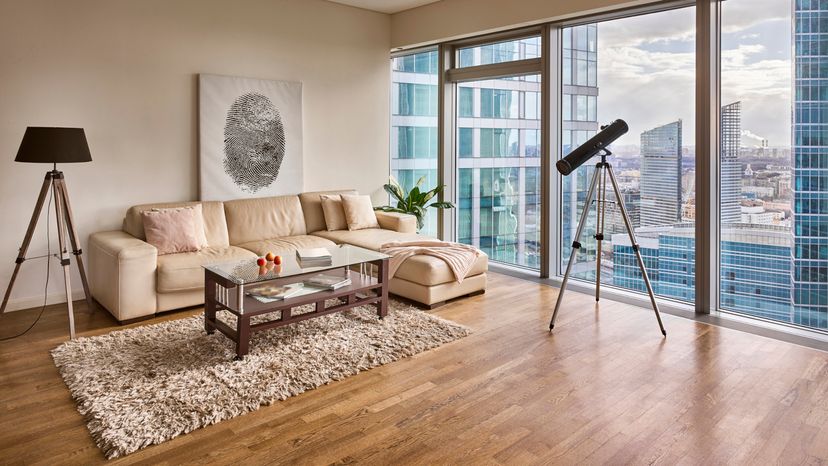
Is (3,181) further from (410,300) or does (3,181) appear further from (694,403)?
(694,403)

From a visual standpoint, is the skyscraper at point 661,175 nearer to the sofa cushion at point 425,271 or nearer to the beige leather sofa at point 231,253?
the beige leather sofa at point 231,253

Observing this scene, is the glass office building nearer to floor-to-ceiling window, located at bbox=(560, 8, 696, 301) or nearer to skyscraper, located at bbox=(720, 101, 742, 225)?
floor-to-ceiling window, located at bbox=(560, 8, 696, 301)

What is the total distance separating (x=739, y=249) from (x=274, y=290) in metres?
3.37

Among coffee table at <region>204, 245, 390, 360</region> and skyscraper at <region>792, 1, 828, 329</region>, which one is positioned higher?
skyscraper at <region>792, 1, 828, 329</region>

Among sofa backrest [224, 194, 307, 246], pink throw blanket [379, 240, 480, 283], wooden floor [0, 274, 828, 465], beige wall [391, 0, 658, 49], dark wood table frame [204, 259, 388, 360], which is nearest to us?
wooden floor [0, 274, 828, 465]

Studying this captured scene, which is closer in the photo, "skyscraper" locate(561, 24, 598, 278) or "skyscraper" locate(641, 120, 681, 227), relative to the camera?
"skyscraper" locate(641, 120, 681, 227)

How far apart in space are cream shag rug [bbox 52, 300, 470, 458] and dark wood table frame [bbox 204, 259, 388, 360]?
111 mm

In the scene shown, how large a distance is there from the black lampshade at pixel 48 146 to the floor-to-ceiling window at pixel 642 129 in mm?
4057

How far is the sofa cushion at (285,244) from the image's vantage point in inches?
193

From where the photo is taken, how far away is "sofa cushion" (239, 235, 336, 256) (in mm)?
4895

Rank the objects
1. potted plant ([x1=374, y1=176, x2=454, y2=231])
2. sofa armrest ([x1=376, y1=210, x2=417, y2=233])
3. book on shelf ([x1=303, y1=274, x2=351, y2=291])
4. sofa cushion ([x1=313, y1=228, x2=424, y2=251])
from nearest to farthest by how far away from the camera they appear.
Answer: book on shelf ([x1=303, y1=274, x2=351, y2=291])
sofa cushion ([x1=313, y1=228, x2=424, y2=251])
sofa armrest ([x1=376, y1=210, x2=417, y2=233])
potted plant ([x1=374, y1=176, x2=454, y2=231])

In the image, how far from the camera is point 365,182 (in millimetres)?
6566

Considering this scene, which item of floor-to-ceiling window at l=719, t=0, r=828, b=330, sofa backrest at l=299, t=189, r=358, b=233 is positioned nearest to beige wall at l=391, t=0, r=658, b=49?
floor-to-ceiling window at l=719, t=0, r=828, b=330

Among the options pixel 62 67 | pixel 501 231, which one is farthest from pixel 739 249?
pixel 62 67
